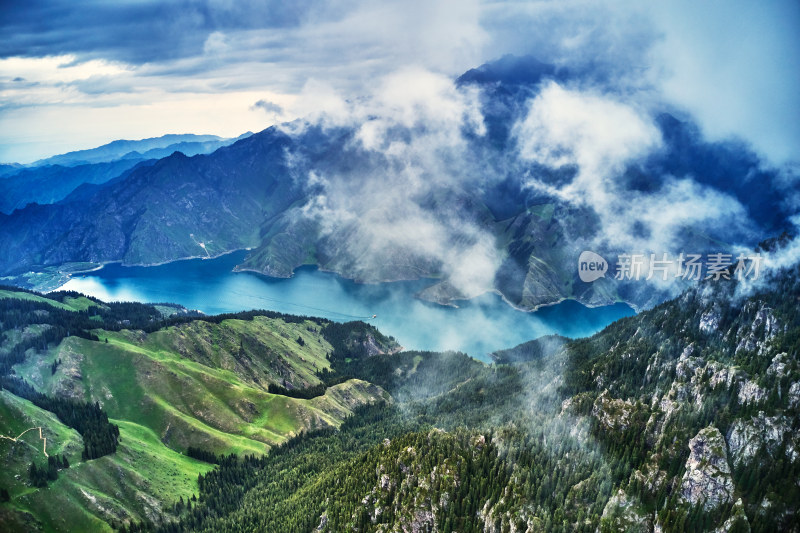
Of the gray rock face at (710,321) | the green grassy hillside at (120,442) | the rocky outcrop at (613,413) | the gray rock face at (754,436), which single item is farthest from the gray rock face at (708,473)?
the green grassy hillside at (120,442)

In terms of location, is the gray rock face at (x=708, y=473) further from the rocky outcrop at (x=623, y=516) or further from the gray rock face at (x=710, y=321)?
the gray rock face at (x=710, y=321)

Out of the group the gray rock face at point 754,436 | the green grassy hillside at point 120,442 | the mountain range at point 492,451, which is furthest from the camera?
the green grassy hillside at point 120,442

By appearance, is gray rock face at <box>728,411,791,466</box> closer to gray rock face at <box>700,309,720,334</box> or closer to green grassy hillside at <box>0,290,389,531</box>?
gray rock face at <box>700,309,720,334</box>

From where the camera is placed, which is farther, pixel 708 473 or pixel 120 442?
pixel 120 442

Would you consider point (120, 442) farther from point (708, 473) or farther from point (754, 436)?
point (754, 436)

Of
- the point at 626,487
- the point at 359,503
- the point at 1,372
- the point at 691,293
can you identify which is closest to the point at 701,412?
the point at 626,487

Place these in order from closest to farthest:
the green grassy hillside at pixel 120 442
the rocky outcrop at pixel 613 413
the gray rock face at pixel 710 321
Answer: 1. the green grassy hillside at pixel 120 442
2. the rocky outcrop at pixel 613 413
3. the gray rock face at pixel 710 321

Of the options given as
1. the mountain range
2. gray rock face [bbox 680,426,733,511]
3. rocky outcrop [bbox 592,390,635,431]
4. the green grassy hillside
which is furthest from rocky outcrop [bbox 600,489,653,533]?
the green grassy hillside

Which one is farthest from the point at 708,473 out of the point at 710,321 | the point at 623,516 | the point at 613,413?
the point at 710,321

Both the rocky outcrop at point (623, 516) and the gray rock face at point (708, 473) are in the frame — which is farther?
the rocky outcrop at point (623, 516)
